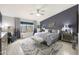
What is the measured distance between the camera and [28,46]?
183 centimetres

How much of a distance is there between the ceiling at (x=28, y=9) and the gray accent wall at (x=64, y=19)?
0.28ft

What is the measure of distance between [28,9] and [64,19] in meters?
0.80

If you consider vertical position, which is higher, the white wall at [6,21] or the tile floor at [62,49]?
the white wall at [6,21]

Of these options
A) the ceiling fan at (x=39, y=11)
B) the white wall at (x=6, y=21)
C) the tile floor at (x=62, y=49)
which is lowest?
the tile floor at (x=62, y=49)

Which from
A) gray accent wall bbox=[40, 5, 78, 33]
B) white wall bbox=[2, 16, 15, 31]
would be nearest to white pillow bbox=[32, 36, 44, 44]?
gray accent wall bbox=[40, 5, 78, 33]

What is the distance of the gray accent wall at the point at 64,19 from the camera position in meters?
A: 1.79

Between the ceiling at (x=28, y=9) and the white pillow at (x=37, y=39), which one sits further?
the white pillow at (x=37, y=39)

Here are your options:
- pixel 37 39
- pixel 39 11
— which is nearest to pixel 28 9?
pixel 39 11

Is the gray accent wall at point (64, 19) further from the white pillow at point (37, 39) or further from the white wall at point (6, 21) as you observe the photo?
the white wall at point (6, 21)

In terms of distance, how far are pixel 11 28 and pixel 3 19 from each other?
24 cm

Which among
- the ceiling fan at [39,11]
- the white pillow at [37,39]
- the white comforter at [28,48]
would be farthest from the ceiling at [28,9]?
the white comforter at [28,48]
